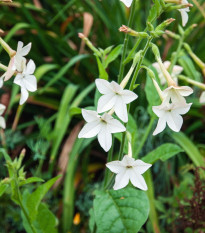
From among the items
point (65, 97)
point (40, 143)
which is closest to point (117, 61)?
point (65, 97)

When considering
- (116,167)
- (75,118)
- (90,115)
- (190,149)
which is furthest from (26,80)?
(75,118)

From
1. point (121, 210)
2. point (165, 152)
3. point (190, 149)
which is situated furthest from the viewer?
point (190, 149)

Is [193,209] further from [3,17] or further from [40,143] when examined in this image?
[3,17]

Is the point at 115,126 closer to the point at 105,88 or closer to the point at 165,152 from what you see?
the point at 105,88

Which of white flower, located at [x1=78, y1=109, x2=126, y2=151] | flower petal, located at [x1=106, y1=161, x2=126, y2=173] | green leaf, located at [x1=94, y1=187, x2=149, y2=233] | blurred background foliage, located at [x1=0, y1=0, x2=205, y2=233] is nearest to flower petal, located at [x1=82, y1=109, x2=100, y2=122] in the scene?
white flower, located at [x1=78, y1=109, x2=126, y2=151]

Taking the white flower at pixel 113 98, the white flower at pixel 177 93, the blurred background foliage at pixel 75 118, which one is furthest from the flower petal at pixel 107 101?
the blurred background foliage at pixel 75 118
